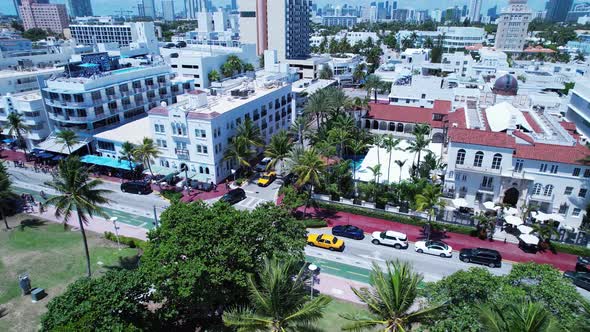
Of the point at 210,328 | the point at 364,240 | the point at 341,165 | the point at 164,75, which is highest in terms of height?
the point at 164,75

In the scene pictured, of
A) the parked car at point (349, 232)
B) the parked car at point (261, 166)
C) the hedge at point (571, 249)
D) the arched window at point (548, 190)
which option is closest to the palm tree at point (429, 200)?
the parked car at point (349, 232)

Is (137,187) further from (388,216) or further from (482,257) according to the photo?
(482,257)

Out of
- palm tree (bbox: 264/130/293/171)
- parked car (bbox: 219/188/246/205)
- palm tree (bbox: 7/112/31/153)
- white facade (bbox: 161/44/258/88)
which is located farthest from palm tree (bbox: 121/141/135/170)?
white facade (bbox: 161/44/258/88)

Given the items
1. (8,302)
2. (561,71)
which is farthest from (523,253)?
(561,71)

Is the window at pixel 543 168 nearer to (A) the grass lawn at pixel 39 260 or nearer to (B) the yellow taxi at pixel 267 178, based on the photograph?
(B) the yellow taxi at pixel 267 178

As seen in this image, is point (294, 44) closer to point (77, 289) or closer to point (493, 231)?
point (493, 231)

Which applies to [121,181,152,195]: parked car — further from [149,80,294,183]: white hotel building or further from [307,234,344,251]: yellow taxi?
[307,234,344,251]: yellow taxi
